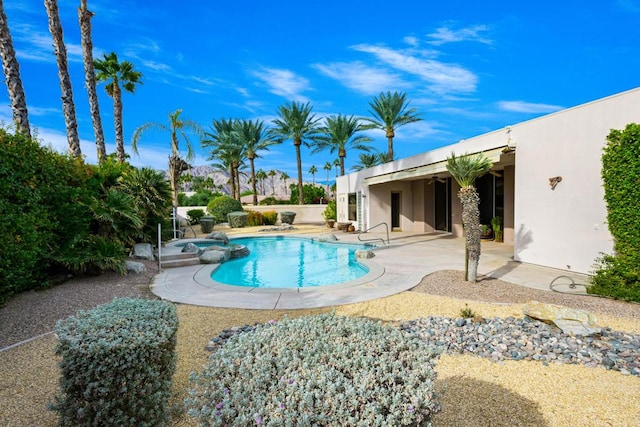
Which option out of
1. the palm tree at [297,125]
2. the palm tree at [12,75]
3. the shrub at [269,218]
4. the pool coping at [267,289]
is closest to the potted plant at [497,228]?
the pool coping at [267,289]

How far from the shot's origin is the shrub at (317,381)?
→ 1.39 metres

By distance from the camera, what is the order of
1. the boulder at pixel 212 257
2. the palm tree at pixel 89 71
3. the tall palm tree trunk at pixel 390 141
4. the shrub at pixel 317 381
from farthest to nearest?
1. the tall palm tree trunk at pixel 390 141
2. the palm tree at pixel 89 71
3. the boulder at pixel 212 257
4. the shrub at pixel 317 381

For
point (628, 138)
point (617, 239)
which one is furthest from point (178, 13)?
point (617, 239)

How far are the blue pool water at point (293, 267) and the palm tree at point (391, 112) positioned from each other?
14778 millimetres

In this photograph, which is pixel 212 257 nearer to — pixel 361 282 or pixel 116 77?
pixel 361 282

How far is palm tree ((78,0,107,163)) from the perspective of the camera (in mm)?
13164

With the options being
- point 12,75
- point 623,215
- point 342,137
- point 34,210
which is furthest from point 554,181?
point 342,137

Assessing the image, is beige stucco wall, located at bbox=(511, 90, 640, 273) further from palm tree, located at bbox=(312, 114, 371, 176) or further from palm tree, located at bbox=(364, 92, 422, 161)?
palm tree, located at bbox=(312, 114, 371, 176)

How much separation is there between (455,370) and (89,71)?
17.0 metres

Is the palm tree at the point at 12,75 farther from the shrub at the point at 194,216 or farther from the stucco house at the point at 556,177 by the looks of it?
the shrub at the point at 194,216

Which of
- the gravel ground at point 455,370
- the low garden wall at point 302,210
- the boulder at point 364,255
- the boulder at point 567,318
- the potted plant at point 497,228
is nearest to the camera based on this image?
the gravel ground at point 455,370

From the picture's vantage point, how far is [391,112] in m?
25.1

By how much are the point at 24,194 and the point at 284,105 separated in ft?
81.1

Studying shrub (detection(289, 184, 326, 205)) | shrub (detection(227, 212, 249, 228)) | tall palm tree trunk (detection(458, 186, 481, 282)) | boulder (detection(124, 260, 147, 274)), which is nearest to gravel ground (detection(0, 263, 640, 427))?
tall palm tree trunk (detection(458, 186, 481, 282))
